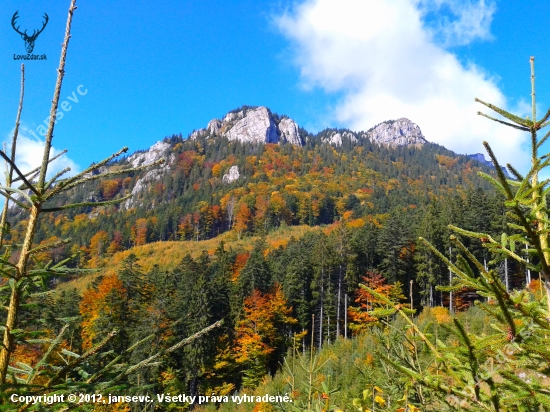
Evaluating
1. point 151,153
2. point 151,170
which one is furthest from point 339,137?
point 151,170

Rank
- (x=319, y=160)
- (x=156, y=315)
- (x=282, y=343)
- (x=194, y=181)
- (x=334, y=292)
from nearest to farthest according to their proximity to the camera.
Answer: (x=156, y=315)
(x=282, y=343)
(x=334, y=292)
(x=194, y=181)
(x=319, y=160)

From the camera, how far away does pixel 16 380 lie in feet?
7.50

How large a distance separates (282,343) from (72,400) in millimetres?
32266

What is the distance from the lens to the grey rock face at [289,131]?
590 ft

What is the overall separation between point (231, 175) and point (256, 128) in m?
66.8

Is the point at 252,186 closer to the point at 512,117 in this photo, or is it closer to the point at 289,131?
the point at 289,131

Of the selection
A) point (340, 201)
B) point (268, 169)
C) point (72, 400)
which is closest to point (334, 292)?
point (72, 400)

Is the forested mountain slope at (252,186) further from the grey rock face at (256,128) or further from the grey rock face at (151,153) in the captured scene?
the grey rock face at (151,153)

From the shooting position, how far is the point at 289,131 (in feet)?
608

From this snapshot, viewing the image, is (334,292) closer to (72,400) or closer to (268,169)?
(72,400)

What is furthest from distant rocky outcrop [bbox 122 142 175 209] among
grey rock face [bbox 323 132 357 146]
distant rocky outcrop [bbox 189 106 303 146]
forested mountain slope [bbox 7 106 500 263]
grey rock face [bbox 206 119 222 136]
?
grey rock face [bbox 323 132 357 146]

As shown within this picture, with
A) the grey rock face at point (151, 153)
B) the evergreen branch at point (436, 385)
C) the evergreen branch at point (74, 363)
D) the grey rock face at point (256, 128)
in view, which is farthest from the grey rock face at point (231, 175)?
the evergreen branch at point (436, 385)

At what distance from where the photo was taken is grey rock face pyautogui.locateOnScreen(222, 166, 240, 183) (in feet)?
394

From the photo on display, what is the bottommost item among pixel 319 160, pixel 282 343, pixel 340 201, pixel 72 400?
pixel 282 343
